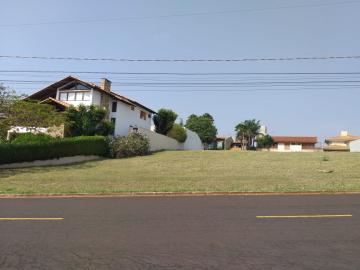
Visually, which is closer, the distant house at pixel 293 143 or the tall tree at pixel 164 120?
the tall tree at pixel 164 120

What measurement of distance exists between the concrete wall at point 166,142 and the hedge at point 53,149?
6.03m

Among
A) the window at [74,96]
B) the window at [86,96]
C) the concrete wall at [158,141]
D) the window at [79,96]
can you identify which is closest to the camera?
the window at [86,96]

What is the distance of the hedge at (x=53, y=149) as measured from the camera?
31445mm

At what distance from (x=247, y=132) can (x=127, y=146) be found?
49.3m

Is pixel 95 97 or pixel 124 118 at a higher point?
pixel 95 97

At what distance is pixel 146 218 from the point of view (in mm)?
10734

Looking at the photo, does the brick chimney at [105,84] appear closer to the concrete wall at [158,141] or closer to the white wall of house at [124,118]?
Result: the white wall of house at [124,118]

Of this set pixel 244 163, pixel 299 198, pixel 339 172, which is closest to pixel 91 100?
pixel 244 163

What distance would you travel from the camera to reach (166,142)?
51.9 metres

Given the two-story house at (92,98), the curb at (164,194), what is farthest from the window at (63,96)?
the curb at (164,194)

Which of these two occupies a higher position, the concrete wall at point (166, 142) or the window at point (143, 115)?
the window at point (143, 115)

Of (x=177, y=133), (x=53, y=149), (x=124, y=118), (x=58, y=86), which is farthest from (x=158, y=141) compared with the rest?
(x=53, y=149)

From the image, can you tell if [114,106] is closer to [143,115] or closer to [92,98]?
[92,98]

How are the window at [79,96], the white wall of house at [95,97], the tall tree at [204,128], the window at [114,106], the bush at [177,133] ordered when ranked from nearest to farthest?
the white wall of house at [95,97]
the window at [79,96]
the window at [114,106]
the bush at [177,133]
the tall tree at [204,128]
